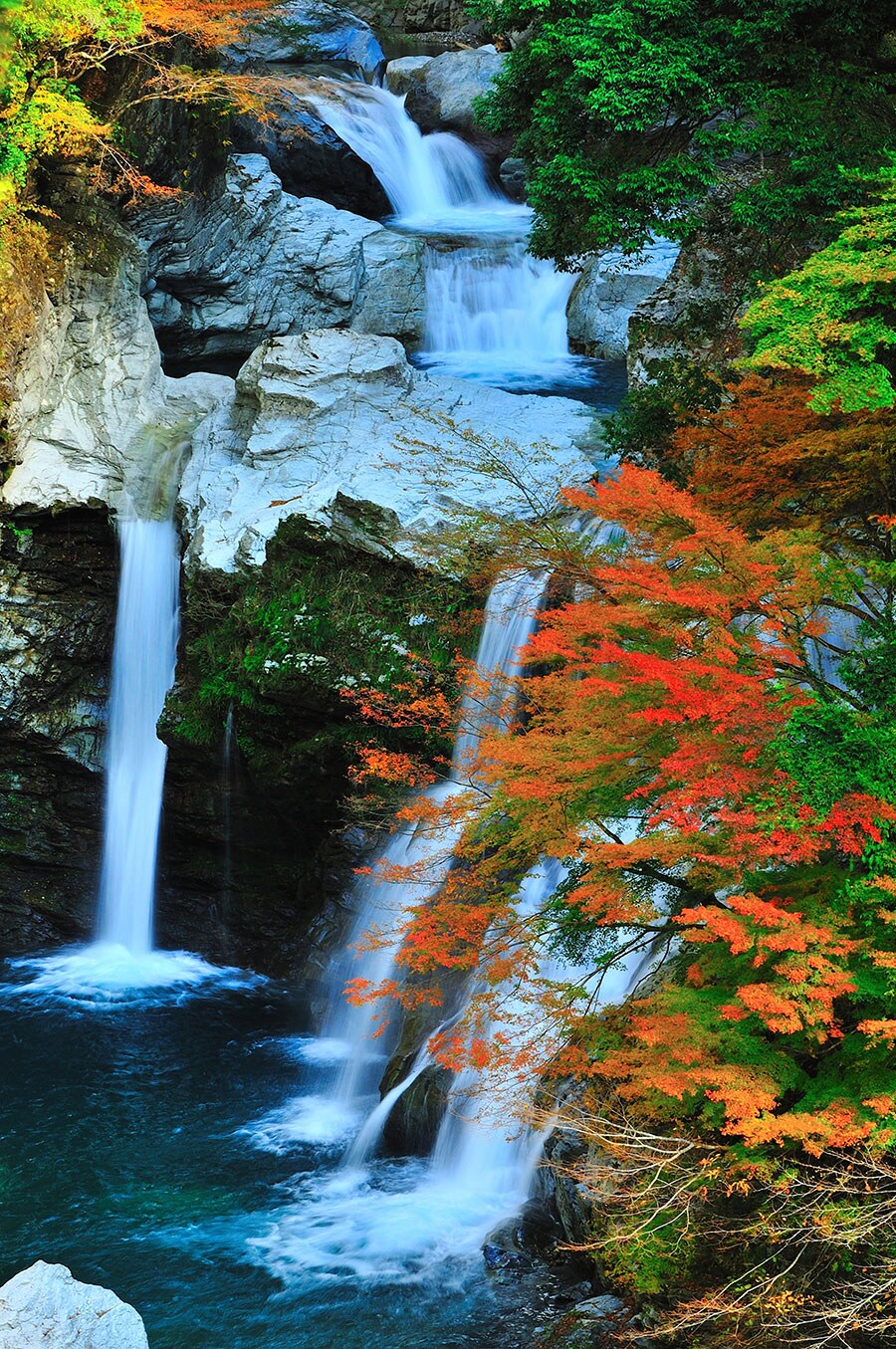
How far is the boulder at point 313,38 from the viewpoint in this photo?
25.0m

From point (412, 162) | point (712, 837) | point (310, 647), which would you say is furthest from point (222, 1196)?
point (412, 162)

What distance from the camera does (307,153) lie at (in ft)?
73.7

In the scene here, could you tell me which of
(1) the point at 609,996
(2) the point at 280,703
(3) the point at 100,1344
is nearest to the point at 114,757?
(2) the point at 280,703

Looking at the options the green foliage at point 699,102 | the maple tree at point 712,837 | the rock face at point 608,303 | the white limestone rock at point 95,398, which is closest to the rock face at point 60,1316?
the maple tree at point 712,837

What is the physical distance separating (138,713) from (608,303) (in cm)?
1148

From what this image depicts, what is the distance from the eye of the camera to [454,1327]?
7.49 meters

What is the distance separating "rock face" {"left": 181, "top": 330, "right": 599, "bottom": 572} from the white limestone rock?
0.88 m

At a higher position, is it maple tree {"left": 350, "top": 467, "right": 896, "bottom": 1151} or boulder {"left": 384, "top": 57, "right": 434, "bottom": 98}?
boulder {"left": 384, "top": 57, "right": 434, "bottom": 98}

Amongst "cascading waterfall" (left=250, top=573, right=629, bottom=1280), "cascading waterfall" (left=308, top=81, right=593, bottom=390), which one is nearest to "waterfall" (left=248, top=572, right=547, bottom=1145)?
"cascading waterfall" (left=250, top=573, right=629, bottom=1280)

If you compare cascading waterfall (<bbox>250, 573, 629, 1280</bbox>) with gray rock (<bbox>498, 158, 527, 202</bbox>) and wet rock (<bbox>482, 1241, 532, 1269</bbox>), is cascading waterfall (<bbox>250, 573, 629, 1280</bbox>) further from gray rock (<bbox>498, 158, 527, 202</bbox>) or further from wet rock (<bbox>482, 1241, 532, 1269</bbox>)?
gray rock (<bbox>498, 158, 527, 202</bbox>)

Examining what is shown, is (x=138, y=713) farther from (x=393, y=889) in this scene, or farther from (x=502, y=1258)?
(x=502, y=1258)

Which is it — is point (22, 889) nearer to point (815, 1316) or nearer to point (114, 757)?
point (114, 757)

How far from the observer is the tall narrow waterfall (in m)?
14.5

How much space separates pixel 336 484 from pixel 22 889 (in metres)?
6.51
